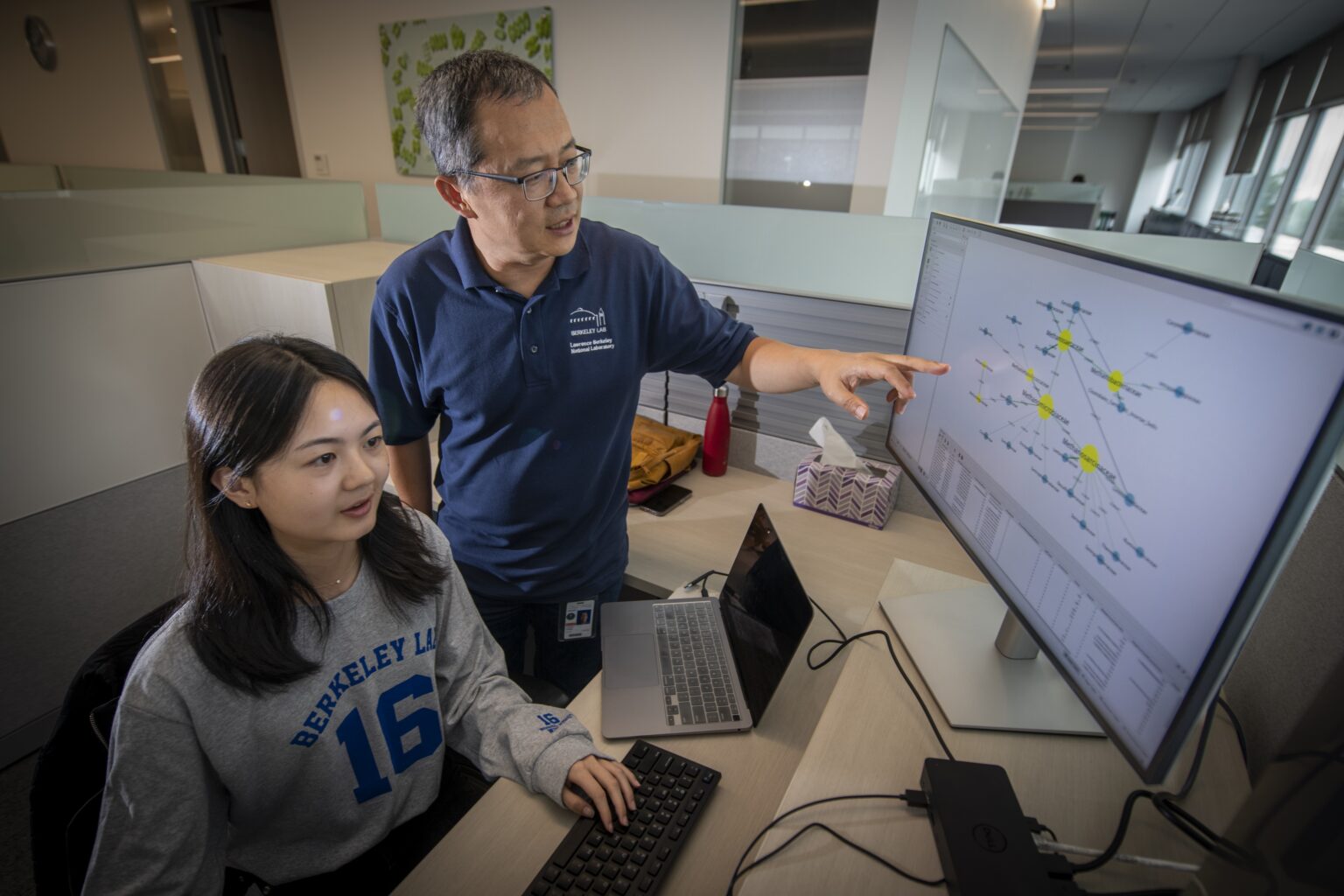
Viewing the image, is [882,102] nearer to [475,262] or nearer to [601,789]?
[475,262]

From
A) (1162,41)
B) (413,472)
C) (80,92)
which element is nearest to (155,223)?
(413,472)

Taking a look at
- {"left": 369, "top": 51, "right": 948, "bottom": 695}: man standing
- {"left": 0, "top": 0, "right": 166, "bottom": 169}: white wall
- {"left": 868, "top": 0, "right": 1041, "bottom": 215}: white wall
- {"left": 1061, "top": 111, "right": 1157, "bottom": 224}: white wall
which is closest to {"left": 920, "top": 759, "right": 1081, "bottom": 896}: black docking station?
{"left": 369, "top": 51, "right": 948, "bottom": 695}: man standing

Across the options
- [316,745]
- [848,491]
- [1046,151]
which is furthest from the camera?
[1046,151]

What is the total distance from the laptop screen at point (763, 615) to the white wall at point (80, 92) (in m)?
5.22

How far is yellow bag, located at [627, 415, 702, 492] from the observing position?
58.2 inches

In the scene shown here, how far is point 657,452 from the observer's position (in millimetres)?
1526

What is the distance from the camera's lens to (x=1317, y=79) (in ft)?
18.7

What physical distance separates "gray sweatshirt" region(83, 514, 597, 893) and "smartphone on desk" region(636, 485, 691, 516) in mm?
541

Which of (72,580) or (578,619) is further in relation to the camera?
(72,580)

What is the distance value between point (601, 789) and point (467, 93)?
0.95 meters

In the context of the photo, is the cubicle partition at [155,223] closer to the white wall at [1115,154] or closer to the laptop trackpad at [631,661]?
the laptop trackpad at [631,661]

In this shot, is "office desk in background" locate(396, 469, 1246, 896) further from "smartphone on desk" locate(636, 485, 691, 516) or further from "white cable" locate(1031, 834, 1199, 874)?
"smartphone on desk" locate(636, 485, 691, 516)

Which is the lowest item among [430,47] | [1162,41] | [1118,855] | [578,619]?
[578,619]

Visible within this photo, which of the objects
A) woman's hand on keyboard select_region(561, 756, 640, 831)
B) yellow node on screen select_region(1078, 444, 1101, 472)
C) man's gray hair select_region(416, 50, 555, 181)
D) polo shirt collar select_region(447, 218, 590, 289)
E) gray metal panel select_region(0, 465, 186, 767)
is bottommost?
gray metal panel select_region(0, 465, 186, 767)
